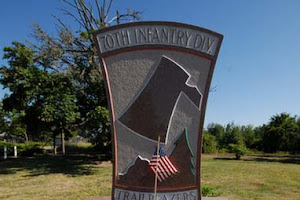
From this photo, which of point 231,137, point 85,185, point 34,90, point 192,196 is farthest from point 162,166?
point 231,137

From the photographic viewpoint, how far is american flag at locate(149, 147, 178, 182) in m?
3.84

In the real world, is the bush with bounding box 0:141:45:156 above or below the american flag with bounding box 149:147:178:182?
below

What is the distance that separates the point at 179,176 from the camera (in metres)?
3.93

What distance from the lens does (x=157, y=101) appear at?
3.93 meters

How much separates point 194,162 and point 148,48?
5.70 feet

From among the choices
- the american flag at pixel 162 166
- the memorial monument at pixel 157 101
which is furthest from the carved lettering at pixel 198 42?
the american flag at pixel 162 166

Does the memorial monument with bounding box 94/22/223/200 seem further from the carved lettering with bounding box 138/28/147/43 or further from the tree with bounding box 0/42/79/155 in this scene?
the tree with bounding box 0/42/79/155

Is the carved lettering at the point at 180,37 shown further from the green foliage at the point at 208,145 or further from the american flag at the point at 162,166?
the green foliage at the point at 208,145

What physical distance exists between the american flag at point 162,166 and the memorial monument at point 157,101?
0.05ft

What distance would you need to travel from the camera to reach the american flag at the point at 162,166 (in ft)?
12.6

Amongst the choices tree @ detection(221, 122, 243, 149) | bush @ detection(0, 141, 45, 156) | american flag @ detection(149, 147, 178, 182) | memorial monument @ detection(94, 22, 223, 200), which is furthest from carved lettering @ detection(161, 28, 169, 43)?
tree @ detection(221, 122, 243, 149)

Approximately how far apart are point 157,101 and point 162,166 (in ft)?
2.98

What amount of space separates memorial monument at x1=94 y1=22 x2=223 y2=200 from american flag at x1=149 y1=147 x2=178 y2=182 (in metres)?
0.01

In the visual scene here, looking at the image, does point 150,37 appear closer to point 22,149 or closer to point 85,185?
point 85,185
